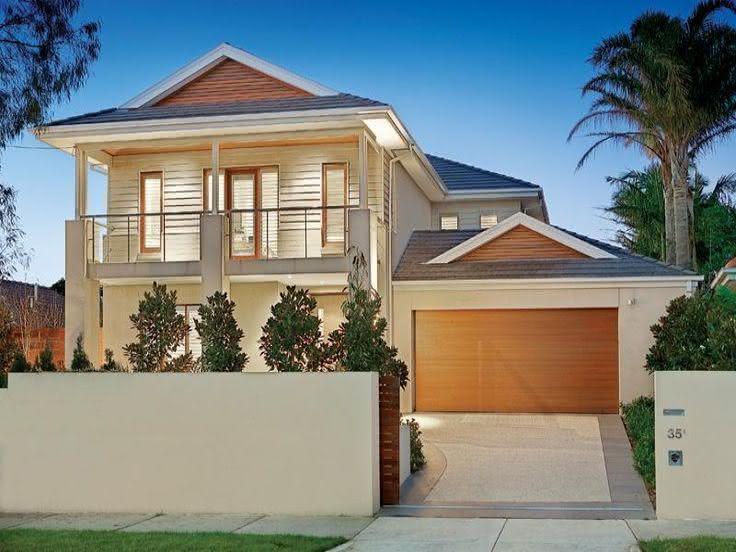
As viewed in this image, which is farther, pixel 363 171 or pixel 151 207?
pixel 151 207

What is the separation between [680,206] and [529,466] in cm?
1731

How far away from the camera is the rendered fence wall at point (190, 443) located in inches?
468

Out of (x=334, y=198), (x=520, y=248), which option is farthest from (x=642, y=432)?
(x=334, y=198)

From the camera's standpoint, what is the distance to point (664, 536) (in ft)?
33.4

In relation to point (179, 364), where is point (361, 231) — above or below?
above

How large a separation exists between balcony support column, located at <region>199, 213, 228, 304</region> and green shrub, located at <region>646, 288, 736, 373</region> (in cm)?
851

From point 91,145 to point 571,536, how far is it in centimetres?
1410

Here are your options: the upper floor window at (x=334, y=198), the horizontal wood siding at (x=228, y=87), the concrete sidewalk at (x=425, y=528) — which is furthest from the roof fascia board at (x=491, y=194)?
the concrete sidewalk at (x=425, y=528)

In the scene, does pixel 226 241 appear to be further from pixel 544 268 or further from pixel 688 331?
pixel 688 331

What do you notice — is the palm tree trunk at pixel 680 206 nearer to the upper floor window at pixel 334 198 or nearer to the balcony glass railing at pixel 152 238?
the upper floor window at pixel 334 198

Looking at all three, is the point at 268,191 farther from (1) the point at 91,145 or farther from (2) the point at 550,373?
(2) the point at 550,373

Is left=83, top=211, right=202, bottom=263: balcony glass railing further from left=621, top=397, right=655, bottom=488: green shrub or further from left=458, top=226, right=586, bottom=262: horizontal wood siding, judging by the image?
left=621, top=397, right=655, bottom=488: green shrub

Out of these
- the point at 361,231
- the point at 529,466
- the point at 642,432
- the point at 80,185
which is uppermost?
the point at 80,185

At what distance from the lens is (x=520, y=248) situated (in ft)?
76.1
